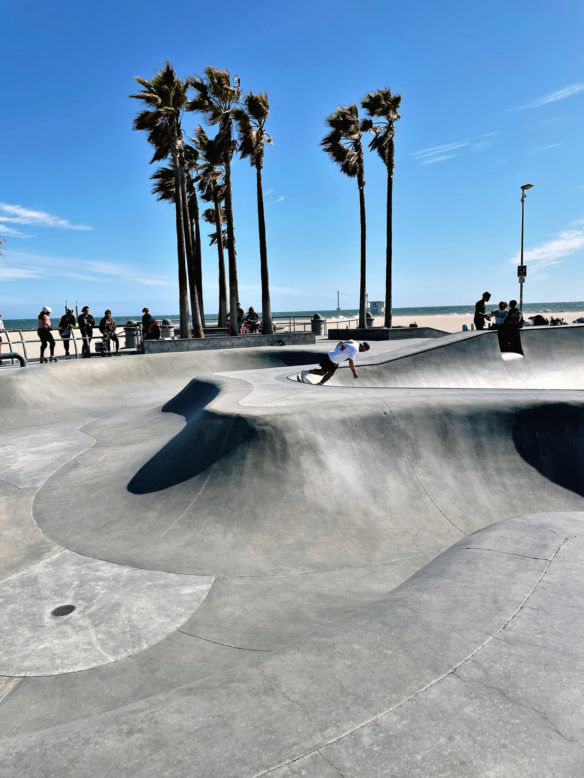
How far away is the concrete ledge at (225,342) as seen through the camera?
19.8 metres

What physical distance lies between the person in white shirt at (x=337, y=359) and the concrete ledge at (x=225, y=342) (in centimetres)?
1003

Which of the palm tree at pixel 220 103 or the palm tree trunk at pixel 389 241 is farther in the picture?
the palm tree trunk at pixel 389 241

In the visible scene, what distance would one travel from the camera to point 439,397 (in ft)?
24.8

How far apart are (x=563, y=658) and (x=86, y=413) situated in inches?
499

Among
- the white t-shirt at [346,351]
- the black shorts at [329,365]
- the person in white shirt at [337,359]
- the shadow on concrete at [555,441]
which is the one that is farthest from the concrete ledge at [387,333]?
the shadow on concrete at [555,441]

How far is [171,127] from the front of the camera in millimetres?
20484

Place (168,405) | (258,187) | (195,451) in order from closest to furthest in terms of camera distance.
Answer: (195,451) → (168,405) → (258,187)

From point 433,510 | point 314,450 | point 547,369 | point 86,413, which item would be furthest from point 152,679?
point 547,369

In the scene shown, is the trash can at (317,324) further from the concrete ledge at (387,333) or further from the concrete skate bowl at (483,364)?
the concrete skate bowl at (483,364)

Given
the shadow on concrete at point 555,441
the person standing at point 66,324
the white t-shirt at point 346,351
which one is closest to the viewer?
the shadow on concrete at point 555,441

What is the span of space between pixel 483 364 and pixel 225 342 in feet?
38.7

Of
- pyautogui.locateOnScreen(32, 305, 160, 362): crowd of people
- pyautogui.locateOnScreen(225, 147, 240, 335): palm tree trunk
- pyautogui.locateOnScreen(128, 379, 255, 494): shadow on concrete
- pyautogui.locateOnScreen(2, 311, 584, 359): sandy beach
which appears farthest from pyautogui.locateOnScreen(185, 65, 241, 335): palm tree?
pyautogui.locateOnScreen(128, 379, 255, 494): shadow on concrete

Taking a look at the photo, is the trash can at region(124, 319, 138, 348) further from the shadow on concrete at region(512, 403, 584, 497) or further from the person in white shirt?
the shadow on concrete at region(512, 403, 584, 497)

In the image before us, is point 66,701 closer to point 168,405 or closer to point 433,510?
point 433,510
